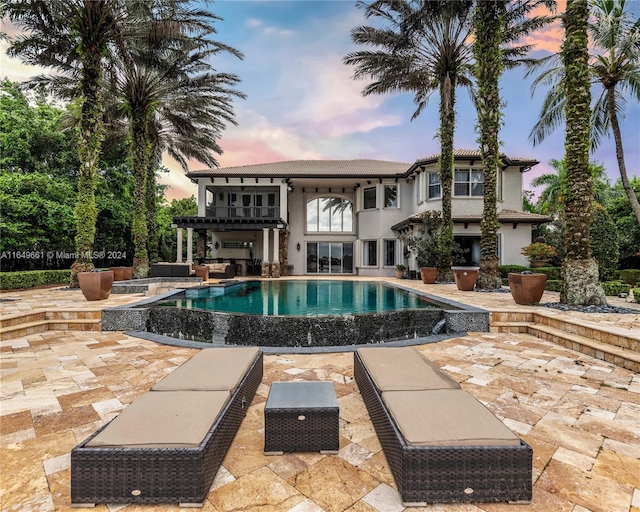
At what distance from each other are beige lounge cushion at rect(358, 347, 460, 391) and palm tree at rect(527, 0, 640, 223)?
14.0 meters

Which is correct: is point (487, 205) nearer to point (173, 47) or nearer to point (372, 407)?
point (372, 407)

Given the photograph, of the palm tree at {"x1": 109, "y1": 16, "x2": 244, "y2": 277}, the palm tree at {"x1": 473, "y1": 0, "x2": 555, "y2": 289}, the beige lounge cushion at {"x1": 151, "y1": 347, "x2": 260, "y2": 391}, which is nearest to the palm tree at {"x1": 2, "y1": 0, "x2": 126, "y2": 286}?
the palm tree at {"x1": 109, "y1": 16, "x2": 244, "y2": 277}

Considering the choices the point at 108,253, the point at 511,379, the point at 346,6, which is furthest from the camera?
the point at 108,253

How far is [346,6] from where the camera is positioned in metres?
13.5

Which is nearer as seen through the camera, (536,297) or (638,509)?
(638,509)

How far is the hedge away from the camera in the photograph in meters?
11.0

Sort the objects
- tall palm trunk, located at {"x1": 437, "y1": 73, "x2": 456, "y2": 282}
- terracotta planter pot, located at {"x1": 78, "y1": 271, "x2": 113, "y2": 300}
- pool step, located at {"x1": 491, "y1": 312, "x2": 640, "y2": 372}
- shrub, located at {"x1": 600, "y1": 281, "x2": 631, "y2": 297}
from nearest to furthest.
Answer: pool step, located at {"x1": 491, "y1": 312, "x2": 640, "y2": 372}, terracotta planter pot, located at {"x1": 78, "y1": 271, "x2": 113, "y2": 300}, shrub, located at {"x1": 600, "y1": 281, "x2": 631, "y2": 297}, tall palm trunk, located at {"x1": 437, "y1": 73, "x2": 456, "y2": 282}

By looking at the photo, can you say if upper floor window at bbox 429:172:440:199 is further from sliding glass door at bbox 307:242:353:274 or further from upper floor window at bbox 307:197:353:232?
sliding glass door at bbox 307:242:353:274

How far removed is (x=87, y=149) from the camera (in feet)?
33.6

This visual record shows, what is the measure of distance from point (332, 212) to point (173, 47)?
1209cm

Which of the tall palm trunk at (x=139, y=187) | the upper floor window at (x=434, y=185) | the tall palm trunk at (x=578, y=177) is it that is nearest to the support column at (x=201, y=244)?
the tall palm trunk at (x=139, y=187)

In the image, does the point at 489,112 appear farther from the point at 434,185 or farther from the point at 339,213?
the point at 339,213

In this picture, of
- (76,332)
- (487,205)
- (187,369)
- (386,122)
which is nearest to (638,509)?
(187,369)

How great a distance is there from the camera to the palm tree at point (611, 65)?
1281cm
